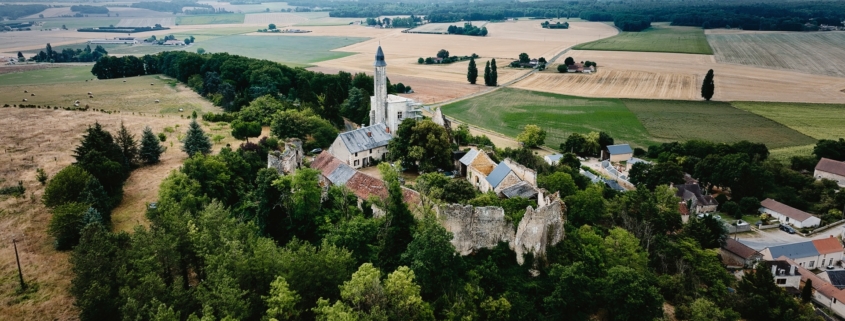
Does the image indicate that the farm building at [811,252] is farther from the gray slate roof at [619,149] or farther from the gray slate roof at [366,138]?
the gray slate roof at [366,138]

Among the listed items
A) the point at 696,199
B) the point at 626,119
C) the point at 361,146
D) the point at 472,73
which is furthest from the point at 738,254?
the point at 472,73

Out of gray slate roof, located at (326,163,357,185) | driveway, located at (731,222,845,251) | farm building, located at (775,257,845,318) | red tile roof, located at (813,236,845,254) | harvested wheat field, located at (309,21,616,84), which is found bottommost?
farm building, located at (775,257,845,318)

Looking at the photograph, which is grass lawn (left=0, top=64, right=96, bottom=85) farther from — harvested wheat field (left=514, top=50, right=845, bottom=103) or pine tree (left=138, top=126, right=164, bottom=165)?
harvested wheat field (left=514, top=50, right=845, bottom=103)

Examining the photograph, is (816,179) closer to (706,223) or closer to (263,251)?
(706,223)

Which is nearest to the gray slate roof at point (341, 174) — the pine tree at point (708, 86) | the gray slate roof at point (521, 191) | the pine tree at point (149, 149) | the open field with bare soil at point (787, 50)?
the gray slate roof at point (521, 191)

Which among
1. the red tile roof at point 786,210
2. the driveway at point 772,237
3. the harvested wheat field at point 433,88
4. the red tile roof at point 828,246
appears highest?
the harvested wheat field at point 433,88

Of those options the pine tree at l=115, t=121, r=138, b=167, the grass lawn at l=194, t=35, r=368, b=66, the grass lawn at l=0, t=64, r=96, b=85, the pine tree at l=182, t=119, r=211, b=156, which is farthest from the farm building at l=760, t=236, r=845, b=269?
the grass lawn at l=194, t=35, r=368, b=66
